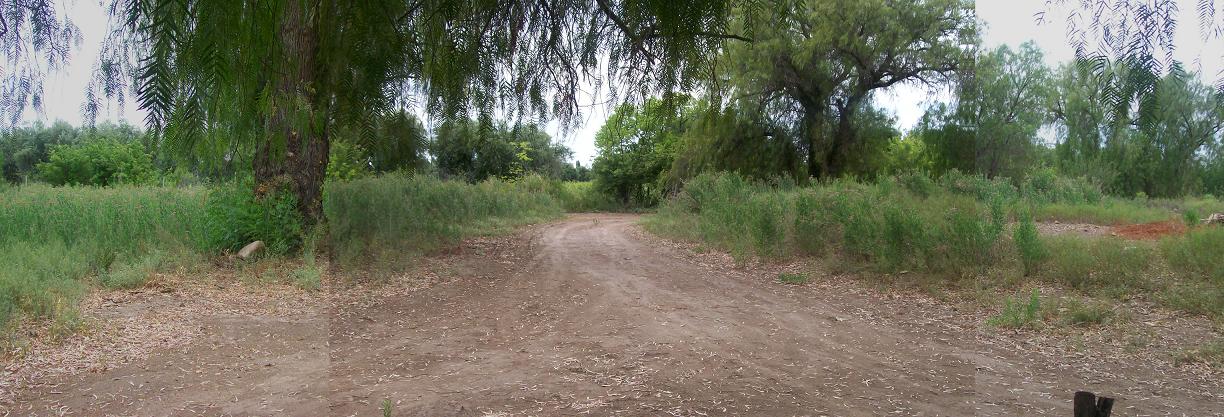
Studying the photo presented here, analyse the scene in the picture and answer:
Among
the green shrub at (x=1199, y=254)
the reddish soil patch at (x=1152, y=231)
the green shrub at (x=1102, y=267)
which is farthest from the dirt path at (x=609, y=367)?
the reddish soil patch at (x=1152, y=231)

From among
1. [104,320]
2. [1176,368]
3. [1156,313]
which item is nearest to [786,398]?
[1176,368]

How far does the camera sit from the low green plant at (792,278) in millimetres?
10062

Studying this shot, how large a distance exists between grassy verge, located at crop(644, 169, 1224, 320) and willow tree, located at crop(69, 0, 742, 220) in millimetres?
5202

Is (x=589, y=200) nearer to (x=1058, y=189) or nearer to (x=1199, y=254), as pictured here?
(x=1058, y=189)

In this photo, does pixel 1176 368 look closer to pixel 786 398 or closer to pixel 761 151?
pixel 786 398

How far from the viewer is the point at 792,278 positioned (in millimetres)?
10227

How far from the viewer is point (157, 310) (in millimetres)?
7066

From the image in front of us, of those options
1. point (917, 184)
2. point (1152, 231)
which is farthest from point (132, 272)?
point (1152, 231)

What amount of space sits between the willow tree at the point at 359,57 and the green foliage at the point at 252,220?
6.83 m

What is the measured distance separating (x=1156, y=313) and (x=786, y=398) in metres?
4.86

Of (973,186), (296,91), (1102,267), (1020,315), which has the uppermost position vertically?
(296,91)

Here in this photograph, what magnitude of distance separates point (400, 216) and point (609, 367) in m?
8.61

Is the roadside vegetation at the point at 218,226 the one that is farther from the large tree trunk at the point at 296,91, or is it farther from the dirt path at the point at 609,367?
the dirt path at the point at 609,367

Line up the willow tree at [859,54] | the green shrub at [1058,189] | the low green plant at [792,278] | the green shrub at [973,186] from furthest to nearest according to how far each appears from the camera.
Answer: the green shrub at [1058,189]
the willow tree at [859,54]
the green shrub at [973,186]
the low green plant at [792,278]
